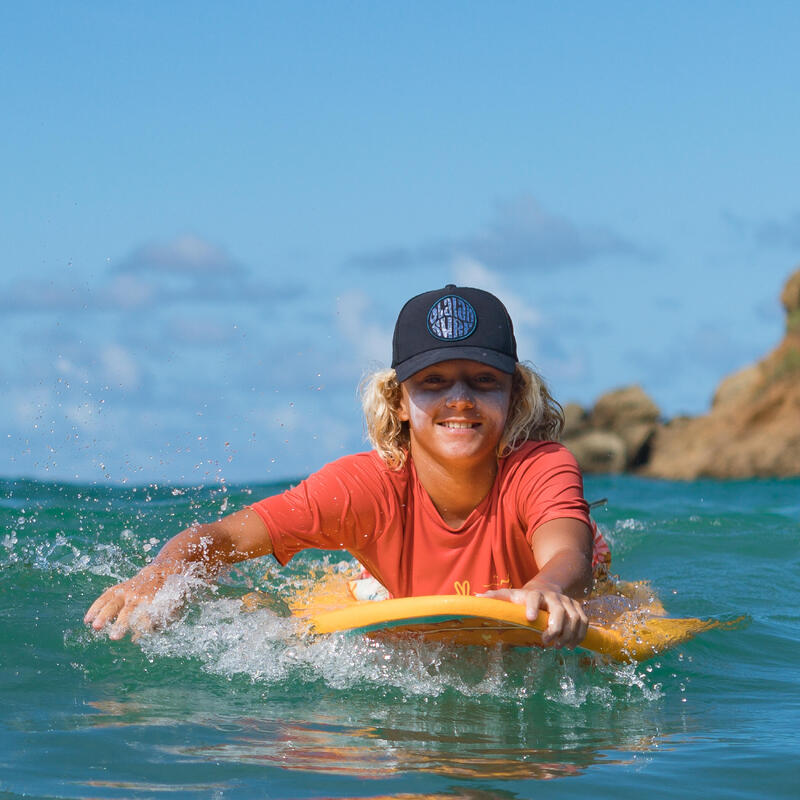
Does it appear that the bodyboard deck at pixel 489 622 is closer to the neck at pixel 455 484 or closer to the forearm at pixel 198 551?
the forearm at pixel 198 551

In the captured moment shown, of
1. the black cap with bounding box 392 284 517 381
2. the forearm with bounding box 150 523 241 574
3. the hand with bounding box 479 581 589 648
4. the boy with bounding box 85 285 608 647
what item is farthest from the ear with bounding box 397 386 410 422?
the hand with bounding box 479 581 589 648

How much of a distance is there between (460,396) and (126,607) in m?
1.39

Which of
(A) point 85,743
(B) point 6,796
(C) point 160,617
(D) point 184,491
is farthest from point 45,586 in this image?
(D) point 184,491

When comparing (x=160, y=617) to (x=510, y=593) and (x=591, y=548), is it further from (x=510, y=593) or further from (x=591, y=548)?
(x=591, y=548)

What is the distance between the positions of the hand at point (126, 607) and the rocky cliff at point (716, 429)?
22300mm

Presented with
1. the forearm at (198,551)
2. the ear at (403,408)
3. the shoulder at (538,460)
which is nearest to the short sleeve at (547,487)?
the shoulder at (538,460)

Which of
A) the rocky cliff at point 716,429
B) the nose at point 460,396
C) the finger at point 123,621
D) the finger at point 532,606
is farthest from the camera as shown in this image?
the rocky cliff at point 716,429

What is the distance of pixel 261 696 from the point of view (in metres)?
3.88

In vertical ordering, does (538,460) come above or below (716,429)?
below

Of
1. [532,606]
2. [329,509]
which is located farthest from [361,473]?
[532,606]

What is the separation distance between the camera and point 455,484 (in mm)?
4250

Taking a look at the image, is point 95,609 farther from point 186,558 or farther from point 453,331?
point 453,331

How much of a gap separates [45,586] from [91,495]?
5186 mm

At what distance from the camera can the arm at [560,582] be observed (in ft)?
11.0
